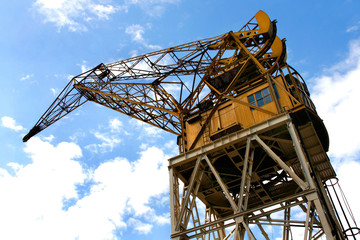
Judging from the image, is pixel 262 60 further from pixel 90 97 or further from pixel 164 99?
pixel 90 97

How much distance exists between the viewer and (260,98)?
18.9 metres

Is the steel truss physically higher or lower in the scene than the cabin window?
lower

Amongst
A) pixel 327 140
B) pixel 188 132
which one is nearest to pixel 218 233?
pixel 188 132

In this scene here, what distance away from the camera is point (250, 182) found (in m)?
17.5

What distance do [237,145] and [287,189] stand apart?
497cm

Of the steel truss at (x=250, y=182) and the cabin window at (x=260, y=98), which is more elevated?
the cabin window at (x=260, y=98)

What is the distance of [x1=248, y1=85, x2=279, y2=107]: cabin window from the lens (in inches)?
730

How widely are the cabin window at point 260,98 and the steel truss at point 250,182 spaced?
2.11 metres

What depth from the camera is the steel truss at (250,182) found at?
14.3 m

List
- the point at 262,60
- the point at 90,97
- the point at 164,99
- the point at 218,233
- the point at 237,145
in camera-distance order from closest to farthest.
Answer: the point at 237,145
the point at 218,233
the point at 262,60
the point at 164,99
the point at 90,97

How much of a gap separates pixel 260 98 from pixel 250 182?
455cm

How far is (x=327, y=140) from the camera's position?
18.0 m

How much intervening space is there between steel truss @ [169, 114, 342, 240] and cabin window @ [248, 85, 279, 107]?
2109 millimetres

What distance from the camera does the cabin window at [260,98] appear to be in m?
18.5
